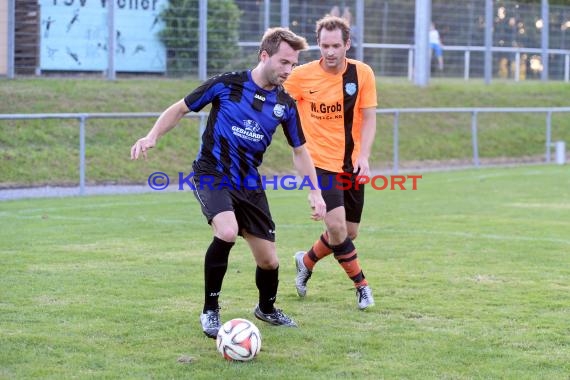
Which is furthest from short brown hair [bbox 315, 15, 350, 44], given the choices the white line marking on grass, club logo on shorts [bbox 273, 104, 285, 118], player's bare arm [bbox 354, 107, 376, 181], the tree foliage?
the tree foliage

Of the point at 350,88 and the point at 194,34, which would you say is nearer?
the point at 350,88

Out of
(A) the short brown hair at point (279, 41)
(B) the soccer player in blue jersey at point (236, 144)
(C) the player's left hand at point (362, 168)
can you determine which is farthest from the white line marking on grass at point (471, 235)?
(A) the short brown hair at point (279, 41)

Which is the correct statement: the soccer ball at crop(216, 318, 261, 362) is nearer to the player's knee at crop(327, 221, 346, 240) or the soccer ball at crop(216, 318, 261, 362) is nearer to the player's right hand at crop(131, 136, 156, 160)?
the player's right hand at crop(131, 136, 156, 160)

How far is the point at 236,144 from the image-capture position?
643cm

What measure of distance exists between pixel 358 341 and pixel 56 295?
98.7 inches

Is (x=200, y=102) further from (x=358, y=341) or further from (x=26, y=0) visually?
(x=26, y=0)

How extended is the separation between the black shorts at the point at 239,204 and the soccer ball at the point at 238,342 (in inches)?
30.9

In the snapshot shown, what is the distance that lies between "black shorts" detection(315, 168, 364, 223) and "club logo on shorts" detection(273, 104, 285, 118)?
47.2 inches

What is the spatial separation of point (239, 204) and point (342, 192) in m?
1.39

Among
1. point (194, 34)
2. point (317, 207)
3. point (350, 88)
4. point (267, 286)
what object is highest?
point (194, 34)

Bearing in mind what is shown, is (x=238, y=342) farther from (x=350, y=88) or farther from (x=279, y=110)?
(x=350, y=88)

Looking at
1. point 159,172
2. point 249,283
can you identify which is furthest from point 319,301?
point 159,172

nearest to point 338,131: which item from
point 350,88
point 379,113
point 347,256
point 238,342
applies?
point 350,88

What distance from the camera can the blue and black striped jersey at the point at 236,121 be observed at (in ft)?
21.0
